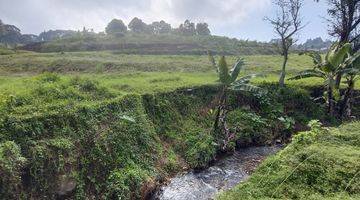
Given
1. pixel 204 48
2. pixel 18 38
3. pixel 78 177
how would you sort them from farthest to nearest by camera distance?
pixel 18 38 < pixel 204 48 < pixel 78 177

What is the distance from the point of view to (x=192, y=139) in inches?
801

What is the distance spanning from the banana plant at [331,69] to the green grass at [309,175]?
384 inches

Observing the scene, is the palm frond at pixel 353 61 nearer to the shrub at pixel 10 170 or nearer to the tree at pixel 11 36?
the shrub at pixel 10 170

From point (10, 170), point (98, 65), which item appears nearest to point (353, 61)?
point (10, 170)

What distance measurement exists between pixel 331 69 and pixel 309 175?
43.1ft

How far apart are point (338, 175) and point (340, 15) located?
17.5 meters

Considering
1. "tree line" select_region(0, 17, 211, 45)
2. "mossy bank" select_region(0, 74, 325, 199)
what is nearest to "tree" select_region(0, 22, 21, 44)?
"tree line" select_region(0, 17, 211, 45)

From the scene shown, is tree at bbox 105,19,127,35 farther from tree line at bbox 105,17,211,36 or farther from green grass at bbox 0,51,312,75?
green grass at bbox 0,51,312,75

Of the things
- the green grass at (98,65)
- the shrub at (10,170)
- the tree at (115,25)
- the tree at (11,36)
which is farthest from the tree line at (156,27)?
the shrub at (10,170)

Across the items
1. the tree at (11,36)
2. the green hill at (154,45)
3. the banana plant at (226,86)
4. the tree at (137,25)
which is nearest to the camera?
the banana plant at (226,86)

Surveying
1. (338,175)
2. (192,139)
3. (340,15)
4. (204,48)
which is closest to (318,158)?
(338,175)

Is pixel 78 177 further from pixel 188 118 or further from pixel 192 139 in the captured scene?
pixel 188 118

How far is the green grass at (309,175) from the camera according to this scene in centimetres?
1026

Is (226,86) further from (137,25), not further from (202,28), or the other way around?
(137,25)
